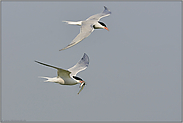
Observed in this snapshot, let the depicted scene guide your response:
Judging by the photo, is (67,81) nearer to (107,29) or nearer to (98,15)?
(107,29)

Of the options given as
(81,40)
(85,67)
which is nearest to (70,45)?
(81,40)

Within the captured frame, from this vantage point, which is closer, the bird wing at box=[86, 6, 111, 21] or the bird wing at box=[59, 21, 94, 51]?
the bird wing at box=[59, 21, 94, 51]

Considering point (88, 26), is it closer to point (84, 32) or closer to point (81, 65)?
point (84, 32)

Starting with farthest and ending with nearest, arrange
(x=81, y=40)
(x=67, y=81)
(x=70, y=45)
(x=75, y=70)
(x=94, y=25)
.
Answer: (x=75, y=70), (x=94, y=25), (x=67, y=81), (x=81, y=40), (x=70, y=45)

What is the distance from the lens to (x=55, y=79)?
322 inches

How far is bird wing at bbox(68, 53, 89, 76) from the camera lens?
32.6 ft

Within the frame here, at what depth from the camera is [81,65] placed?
1031 cm

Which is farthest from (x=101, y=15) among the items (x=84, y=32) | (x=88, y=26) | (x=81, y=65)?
(x=84, y=32)

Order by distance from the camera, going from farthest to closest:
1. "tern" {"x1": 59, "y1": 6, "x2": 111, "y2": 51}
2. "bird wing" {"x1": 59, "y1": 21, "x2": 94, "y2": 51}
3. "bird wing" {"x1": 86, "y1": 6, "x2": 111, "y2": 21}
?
"bird wing" {"x1": 86, "y1": 6, "x2": 111, "y2": 21} < "tern" {"x1": 59, "y1": 6, "x2": 111, "y2": 51} < "bird wing" {"x1": 59, "y1": 21, "x2": 94, "y2": 51}

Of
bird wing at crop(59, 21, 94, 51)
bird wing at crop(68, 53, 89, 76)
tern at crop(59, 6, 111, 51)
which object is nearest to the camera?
bird wing at crop(59, 21, 94, 51)

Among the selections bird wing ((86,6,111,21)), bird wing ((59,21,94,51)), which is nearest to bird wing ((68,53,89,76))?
bird wing ((86,6,111,21))

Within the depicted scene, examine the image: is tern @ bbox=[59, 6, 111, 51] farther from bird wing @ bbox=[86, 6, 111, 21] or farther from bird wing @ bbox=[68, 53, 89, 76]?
bird wing @ bbox=[68, 53, 89, 76]

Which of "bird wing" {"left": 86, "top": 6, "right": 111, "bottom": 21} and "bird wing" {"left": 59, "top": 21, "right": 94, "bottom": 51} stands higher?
"bird wing" {"left": 86, "top": 6, "right": 111, "bottom": 21}

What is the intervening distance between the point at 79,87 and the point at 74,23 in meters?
2.22
